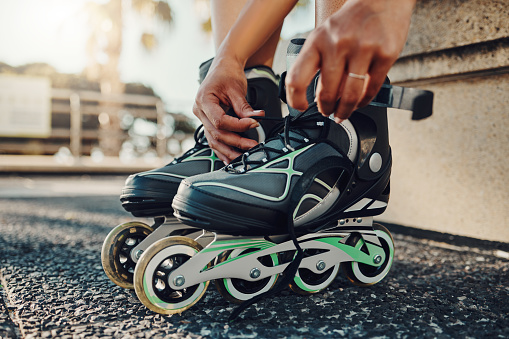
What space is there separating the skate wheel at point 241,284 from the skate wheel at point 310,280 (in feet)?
0.19

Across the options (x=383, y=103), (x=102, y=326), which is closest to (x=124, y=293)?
(x=102, y=326)

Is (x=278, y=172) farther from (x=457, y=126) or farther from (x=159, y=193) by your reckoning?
(x=457, y=126)

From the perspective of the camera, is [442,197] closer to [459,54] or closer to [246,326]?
[459,54]

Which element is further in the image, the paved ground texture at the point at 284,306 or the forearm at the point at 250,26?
the forearm at the point at 250,26

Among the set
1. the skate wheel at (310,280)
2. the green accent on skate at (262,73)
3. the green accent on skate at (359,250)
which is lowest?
the skate wheel at (310,280)

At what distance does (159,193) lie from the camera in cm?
105

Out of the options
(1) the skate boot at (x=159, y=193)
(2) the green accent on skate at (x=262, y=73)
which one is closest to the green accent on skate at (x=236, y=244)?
(1) the skate boot at (x=159, y=193)

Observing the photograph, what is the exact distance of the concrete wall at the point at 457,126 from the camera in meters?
1.39

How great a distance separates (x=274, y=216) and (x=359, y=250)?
0.27m

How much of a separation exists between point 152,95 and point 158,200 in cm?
1196

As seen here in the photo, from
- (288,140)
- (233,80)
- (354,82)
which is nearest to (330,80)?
(354,82)

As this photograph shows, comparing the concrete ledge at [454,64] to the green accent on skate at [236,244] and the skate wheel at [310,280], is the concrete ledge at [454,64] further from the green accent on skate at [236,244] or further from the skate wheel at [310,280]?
the green accent on skate at [236,244]

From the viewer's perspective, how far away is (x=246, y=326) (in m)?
0.78

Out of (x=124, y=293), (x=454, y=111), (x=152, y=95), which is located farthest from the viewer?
(x=152, y=95)
